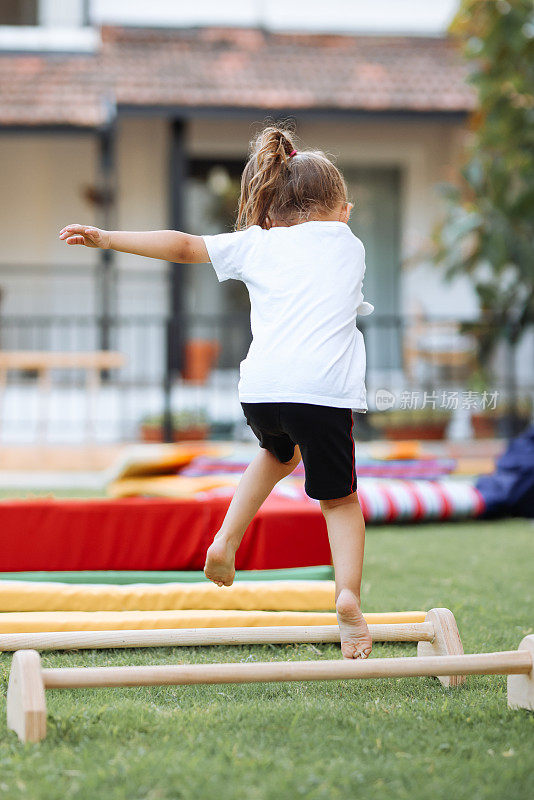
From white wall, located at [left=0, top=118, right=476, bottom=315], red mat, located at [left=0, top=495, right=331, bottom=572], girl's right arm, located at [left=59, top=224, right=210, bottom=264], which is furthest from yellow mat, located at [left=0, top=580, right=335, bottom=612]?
white wall, located at [left=0, top=118, right=476, bottom=315]

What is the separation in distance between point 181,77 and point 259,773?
1153cm

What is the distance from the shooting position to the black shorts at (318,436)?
239cm

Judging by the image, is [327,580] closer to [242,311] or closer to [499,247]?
[499,247]

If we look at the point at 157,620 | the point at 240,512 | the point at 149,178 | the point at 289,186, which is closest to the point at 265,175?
the point at 289,186

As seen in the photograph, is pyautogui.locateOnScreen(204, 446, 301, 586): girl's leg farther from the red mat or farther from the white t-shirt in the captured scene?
the red mat

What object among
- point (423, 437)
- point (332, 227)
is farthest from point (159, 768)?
point (423, 437)

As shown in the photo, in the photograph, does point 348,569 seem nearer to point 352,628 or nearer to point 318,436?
point 352,628

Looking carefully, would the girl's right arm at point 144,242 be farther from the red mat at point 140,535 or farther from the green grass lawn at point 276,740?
the red mat at point 140,535

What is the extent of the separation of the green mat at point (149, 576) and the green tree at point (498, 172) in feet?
20.1

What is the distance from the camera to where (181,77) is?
12242 millimetres

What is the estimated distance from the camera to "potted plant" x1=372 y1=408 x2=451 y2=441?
34.6 feet

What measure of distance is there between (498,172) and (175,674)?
8.07m

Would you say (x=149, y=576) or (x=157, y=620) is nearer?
(x=157, y=620)

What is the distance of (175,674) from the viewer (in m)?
2.04
